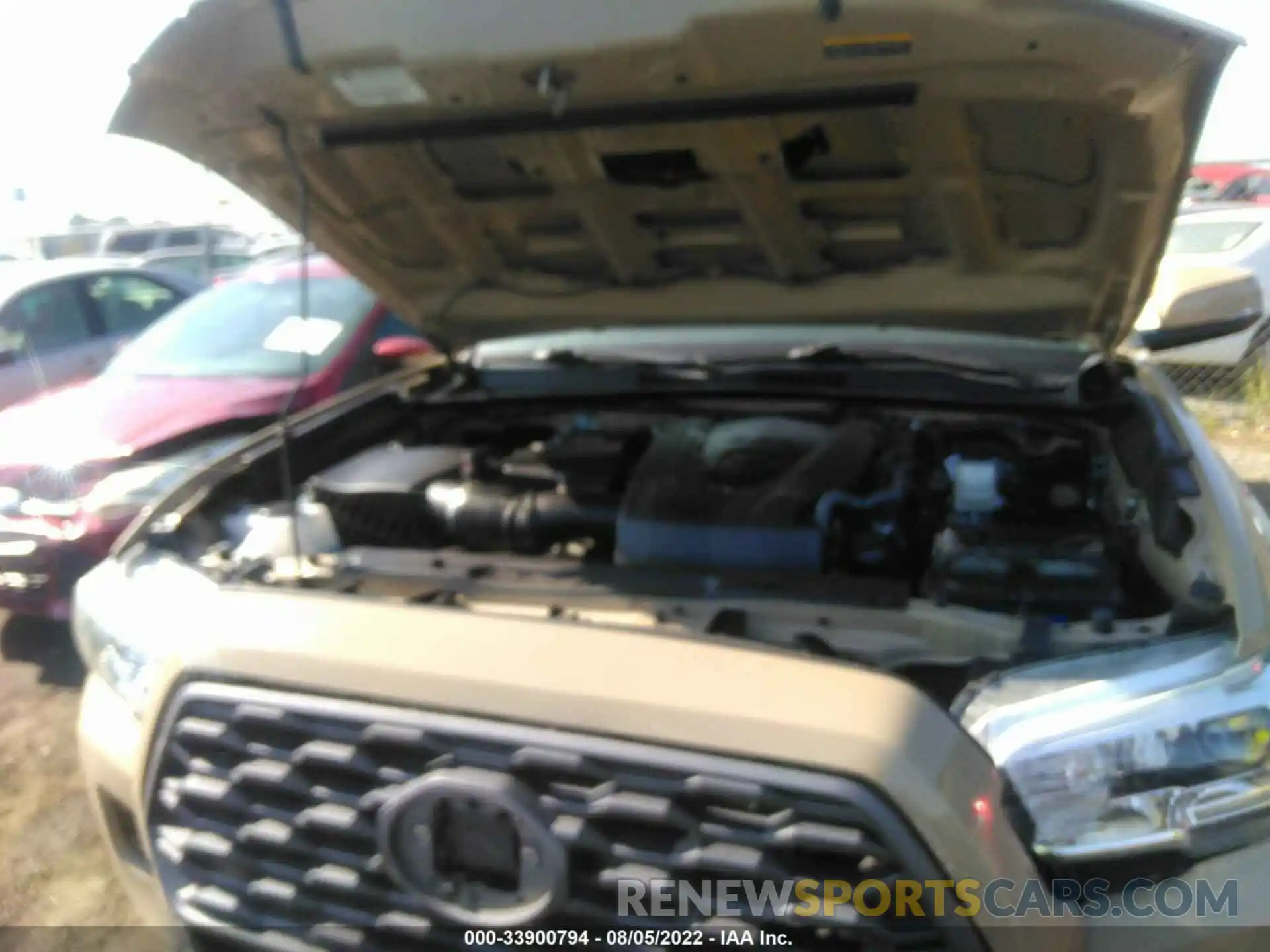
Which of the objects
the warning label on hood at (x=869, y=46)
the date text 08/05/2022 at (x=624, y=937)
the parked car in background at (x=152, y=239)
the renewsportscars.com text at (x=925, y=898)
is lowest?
the parked car in background at (x=152, y=239)

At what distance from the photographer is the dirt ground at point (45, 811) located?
2764 mm

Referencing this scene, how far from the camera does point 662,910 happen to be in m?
1.47

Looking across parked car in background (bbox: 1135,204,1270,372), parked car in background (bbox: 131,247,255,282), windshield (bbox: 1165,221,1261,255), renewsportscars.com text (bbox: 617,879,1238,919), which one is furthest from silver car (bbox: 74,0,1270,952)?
parked car in background (bbox: 131,247,255,282)

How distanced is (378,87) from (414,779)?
4.55ft

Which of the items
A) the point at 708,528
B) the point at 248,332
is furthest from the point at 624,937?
the point at 248,332

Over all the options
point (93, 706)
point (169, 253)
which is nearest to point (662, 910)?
point (93, 706)

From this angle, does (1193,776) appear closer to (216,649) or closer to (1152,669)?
(1152,669)

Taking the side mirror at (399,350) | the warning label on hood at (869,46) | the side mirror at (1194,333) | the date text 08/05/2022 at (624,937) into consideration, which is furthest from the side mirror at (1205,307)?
the side mirror at (399,350)

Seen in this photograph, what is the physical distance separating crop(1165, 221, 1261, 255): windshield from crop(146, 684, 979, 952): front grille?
7.64m

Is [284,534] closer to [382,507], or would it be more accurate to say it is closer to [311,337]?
[382,507]

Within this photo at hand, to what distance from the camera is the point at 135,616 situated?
6.55 ft

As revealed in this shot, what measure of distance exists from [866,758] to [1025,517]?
1.08 meters

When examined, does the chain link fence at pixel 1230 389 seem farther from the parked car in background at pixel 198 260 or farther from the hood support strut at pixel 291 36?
the parked car in background at pixel 198 260

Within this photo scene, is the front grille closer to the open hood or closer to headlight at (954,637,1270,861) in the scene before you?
headlight at (954,637,1270,861)
